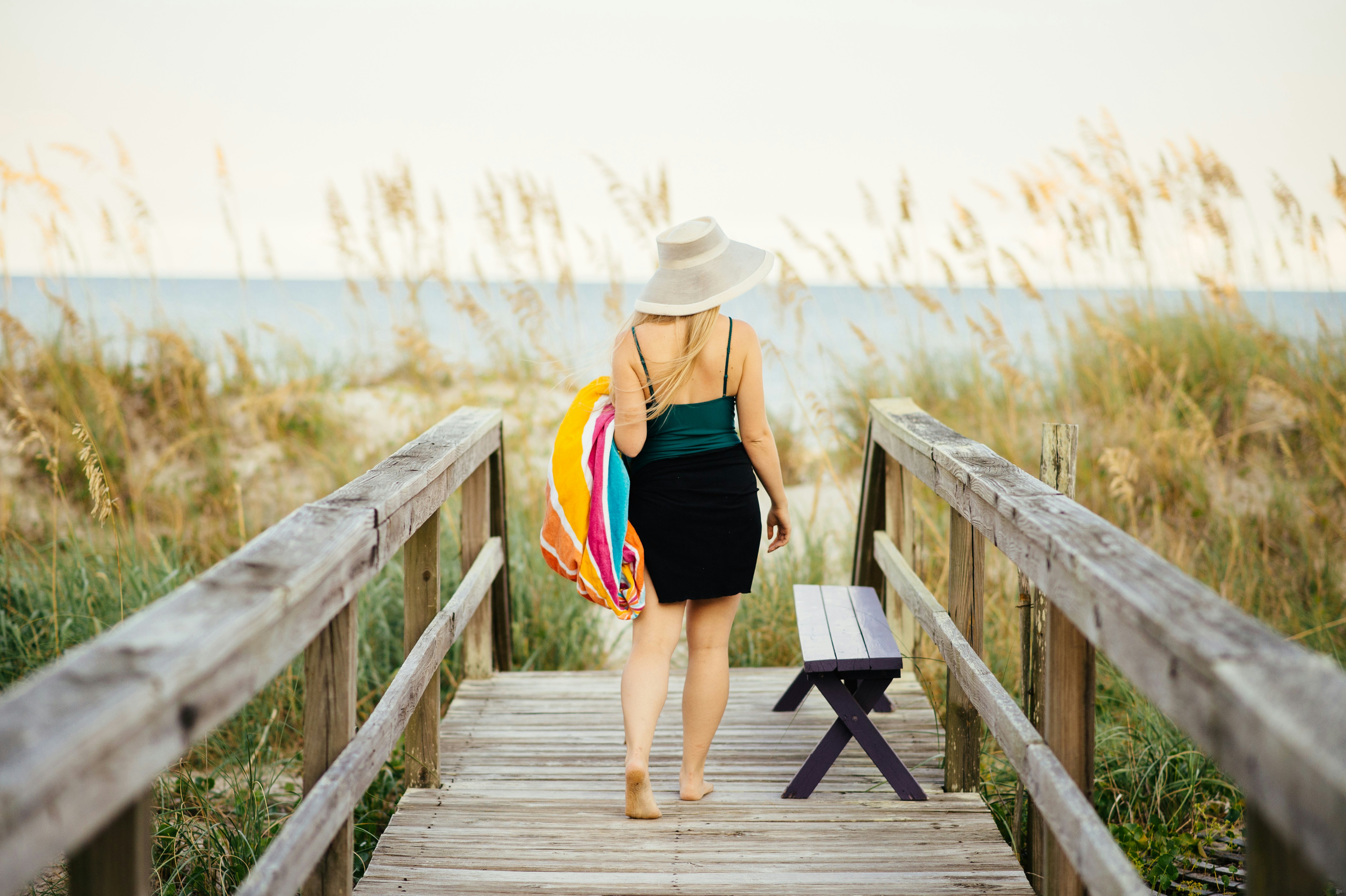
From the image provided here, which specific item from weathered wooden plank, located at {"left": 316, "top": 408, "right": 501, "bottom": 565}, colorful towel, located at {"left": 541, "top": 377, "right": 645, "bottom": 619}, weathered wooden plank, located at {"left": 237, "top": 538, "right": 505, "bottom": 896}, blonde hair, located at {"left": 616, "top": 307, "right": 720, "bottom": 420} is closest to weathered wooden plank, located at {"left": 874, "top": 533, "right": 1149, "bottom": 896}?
colorful towel, located at {"left": 541, "top": 377, "right": 645, "bottom": 619}

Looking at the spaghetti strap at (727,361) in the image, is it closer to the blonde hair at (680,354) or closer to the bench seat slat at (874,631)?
the blonde hair at (680,354)

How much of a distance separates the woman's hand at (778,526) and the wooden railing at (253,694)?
977 mm

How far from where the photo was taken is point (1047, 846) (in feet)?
6.42

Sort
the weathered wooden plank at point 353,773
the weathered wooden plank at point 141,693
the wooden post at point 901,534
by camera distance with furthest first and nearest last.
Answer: the wooden post at point 901,534 → the weathered wooden plank at point 353,773 → the weathered wooden plank at point 141,693

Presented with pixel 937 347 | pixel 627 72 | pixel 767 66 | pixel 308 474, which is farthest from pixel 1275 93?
pixel 308 474

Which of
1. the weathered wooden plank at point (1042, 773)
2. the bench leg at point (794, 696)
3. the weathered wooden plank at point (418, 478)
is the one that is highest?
the weathered wooden plank at point (418, 478)

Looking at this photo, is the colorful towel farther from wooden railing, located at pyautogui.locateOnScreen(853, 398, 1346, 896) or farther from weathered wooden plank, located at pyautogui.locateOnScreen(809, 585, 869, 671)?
wooden railing, located at pyautogui.locateOnScreen(853, 398, 1346, 896)

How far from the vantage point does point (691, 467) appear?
2.58m

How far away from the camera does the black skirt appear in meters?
2.58

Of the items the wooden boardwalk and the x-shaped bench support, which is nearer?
the wooden boardwalk

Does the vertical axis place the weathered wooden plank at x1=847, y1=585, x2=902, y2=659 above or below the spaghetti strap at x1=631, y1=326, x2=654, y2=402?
below

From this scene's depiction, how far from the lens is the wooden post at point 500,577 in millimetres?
3738

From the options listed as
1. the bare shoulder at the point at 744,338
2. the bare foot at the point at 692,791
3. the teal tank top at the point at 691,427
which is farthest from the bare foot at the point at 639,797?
the bare shoulder at the point at 744,338

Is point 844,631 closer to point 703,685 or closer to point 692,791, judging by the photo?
point 703,685
